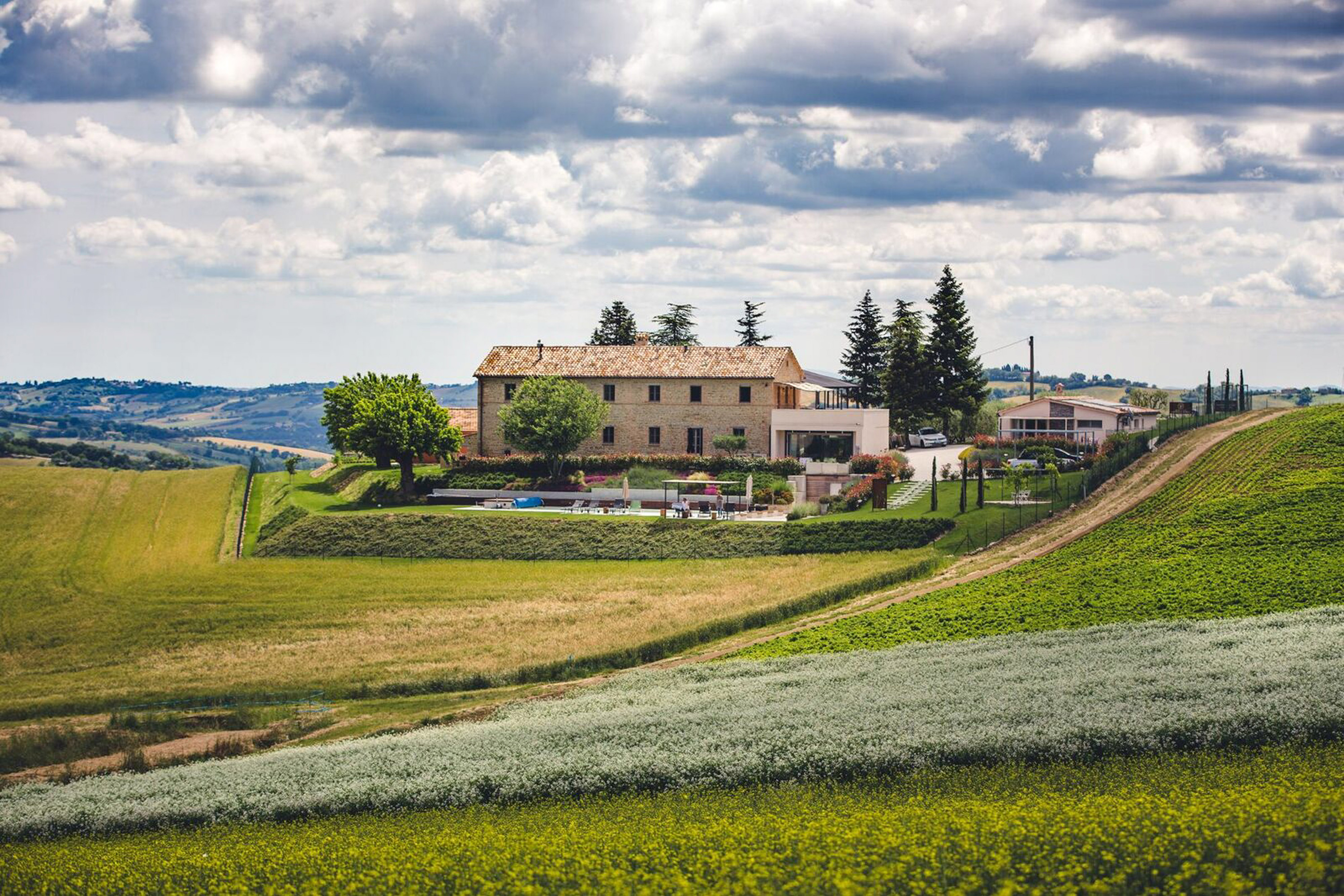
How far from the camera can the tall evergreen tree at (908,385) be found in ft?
270

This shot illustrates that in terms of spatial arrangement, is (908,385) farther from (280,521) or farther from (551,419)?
(280,521)

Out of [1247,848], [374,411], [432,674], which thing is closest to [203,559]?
[374,411]

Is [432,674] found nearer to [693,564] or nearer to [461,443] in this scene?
[693,564]

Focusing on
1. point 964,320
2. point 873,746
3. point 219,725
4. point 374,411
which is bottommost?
point 219,725

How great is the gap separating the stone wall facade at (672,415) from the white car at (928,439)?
12.6 meters

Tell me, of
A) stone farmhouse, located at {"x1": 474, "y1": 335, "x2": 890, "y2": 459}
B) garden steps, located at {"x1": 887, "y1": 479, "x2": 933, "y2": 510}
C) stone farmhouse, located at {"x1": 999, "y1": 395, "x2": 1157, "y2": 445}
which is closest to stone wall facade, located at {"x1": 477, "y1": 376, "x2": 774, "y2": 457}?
stone farmhouse, located at {"x1": 474, "y1": 335, "x2": 890, "y2": 459}

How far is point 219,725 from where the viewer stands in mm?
29812

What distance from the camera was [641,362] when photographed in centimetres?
7650

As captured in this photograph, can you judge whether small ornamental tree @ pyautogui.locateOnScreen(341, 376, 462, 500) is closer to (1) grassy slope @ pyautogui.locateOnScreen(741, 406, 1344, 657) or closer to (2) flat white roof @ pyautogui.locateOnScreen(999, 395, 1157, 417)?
(2) flat white roof @ pyautogui.locateOnScreen(999, 395, 1157, 417)

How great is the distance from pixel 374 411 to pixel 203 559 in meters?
15.7

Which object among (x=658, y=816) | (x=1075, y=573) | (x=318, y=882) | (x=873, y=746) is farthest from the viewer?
(x=1075, y=573)

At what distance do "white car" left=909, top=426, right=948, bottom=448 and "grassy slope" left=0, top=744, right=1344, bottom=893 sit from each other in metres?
62.2

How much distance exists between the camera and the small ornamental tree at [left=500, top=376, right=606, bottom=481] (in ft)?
225

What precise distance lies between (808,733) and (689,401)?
53.8m
